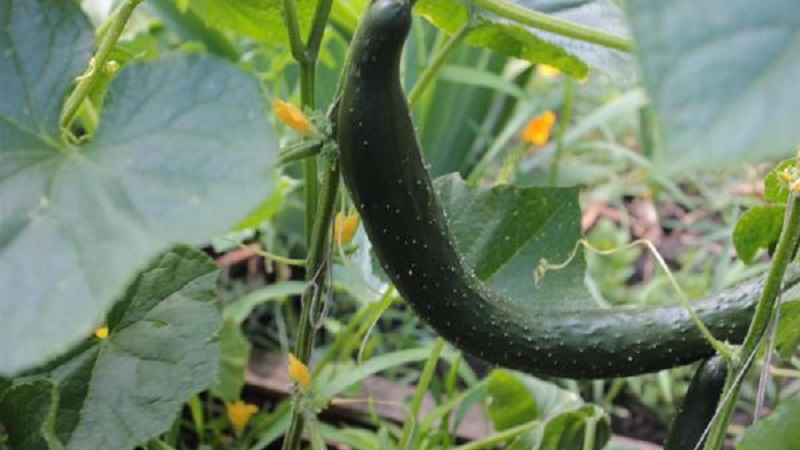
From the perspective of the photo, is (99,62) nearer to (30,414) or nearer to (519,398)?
(30,414)

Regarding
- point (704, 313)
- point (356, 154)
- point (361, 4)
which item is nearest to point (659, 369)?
point (704, 313)

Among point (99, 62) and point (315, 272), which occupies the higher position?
point (99, 62)

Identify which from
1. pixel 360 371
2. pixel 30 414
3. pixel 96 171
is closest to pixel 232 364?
pixel 360 371

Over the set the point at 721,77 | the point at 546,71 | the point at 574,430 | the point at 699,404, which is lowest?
the point at 546,71

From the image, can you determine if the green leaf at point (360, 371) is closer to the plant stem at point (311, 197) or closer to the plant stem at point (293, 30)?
the plant stem at point (311, 197)

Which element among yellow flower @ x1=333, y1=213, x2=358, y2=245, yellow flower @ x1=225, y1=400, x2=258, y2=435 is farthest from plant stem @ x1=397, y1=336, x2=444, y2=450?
yellow flower @ x1=225, y1=400, x2=258, y2=435

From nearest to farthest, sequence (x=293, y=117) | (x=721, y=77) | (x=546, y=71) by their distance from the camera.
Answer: (x=721, y=77)
(x=293, y=117)
(x=546, y=71)
